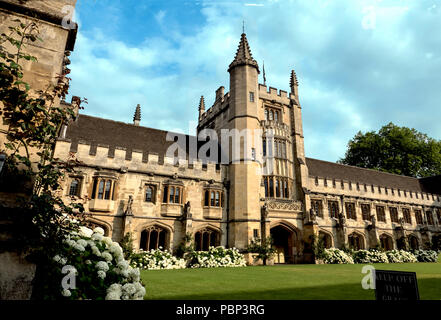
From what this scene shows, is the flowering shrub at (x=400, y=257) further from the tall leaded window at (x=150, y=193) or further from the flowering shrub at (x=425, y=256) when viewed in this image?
the tall leaded window at (x=150, y=193)

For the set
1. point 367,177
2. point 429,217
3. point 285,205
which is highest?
point 367,177

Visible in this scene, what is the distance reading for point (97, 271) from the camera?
387 cm

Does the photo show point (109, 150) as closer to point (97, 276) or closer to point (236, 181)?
point (236, 181)

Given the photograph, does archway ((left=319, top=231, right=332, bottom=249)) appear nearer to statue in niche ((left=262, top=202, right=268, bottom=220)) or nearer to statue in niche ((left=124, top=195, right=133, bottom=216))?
statue in niche ((left=262, top=202, right=268, bottom=220))

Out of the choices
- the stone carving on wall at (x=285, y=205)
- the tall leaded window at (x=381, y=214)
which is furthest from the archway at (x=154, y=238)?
the tall leaded window at (x=381, y=214)

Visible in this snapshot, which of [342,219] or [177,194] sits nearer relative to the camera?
[177,194]

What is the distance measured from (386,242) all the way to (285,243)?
14205 millimetres

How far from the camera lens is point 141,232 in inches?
695

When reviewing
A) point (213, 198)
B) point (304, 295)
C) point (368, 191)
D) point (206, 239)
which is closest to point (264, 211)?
point (213, 198)

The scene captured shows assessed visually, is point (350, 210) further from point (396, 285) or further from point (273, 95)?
point (396, 285)

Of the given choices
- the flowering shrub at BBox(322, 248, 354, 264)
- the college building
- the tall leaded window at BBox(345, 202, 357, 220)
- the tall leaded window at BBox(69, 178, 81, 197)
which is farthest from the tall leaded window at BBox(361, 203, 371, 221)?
the tall leaded window at BBox(69, 178, 81, 197)

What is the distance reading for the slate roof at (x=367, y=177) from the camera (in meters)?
28.7

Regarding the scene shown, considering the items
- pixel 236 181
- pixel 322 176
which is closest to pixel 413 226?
pixel 322 176
